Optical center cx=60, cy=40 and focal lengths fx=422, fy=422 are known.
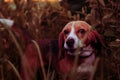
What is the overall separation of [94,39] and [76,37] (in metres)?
0.11

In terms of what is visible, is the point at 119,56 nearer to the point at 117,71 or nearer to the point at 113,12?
the point at 117,71

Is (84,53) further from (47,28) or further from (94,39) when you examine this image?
(47,28)

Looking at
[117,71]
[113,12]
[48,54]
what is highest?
[113,12]

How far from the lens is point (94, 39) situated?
93.3 inches

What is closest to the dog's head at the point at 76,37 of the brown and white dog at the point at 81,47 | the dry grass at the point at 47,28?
the brown and white dog at the point at 81,47

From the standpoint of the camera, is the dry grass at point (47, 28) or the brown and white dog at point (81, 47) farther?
the dry grass at point (47, 28)

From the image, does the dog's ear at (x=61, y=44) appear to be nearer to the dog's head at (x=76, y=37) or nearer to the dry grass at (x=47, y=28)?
the dog's head at (x=76, y=37)

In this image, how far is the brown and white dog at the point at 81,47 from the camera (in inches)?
91.6

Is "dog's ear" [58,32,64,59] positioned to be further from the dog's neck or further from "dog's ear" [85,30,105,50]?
"dog's ear" [85,30,105,50]

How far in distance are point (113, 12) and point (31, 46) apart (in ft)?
1.76

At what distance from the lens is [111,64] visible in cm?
257

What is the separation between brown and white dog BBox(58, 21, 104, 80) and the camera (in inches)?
91.6

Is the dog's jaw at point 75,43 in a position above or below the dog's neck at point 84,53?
above

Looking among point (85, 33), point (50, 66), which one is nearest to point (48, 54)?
point (50, 66)
